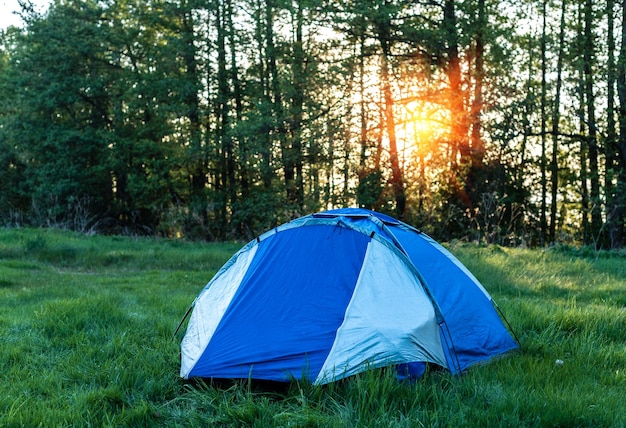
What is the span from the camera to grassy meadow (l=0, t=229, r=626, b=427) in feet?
10.9

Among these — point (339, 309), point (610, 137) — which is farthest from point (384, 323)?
point (610, 137)

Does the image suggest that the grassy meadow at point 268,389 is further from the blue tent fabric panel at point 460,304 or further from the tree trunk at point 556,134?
the tree trunk at point 556,134

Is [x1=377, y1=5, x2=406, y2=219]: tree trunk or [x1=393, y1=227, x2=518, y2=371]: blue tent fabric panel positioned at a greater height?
[x1=377, y1=5, x2=406, y2=219]: tree trunk

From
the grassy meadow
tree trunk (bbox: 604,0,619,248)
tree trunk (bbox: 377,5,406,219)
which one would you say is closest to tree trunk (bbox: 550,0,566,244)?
tree trunk (bbox: 604,0,619,248)

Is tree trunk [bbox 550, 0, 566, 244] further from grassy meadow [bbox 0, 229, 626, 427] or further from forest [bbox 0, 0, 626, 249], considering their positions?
grassy meadow [bbox 0, 229, 626, 427]

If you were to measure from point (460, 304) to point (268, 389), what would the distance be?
176 cm

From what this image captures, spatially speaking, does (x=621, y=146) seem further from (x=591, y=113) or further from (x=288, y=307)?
(x=288, y=307)

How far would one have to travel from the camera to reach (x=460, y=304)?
4598 mm

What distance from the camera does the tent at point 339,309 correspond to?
387 cm

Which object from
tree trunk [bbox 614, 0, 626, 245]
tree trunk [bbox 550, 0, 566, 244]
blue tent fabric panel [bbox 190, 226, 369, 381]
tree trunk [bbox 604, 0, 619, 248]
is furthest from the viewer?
tree trunk [bbox 550, 0, 566, 244]

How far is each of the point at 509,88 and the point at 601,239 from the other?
5.66 m

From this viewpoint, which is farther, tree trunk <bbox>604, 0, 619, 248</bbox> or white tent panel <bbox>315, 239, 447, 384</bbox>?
tree trunk <bbox>604, 0, 619, 248</bbox>

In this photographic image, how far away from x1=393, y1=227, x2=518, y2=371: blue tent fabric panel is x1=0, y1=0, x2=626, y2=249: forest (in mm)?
7892

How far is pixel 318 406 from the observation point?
3434 millimetres
